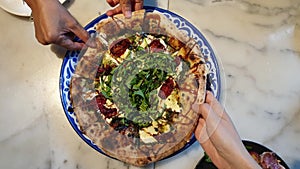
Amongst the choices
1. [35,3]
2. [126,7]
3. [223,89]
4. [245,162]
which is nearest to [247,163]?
[245,162]

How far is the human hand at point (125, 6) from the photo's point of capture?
1022 millimetres

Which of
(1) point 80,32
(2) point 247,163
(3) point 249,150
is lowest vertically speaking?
(3) point 249,150

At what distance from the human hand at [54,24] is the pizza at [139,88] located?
56mm

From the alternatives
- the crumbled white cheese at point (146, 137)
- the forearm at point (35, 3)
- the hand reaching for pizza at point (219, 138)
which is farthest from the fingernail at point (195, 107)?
the forearm at point (35, 3)

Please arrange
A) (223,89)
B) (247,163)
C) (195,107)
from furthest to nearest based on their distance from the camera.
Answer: (223,89), (195,107), (247,163)

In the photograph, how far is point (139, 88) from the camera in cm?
102

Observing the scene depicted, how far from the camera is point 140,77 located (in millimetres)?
1021

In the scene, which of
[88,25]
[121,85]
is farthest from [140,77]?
[88,25]

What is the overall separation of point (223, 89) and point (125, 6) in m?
0.34

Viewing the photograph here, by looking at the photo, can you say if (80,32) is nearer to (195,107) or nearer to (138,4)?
(138,4)

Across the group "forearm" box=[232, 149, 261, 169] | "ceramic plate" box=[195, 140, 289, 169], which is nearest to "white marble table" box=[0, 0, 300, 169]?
"ceramic plate" box=[195, 140, 289, 169]

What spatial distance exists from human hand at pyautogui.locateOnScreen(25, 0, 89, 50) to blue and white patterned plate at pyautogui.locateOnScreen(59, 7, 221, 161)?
49 millimetres

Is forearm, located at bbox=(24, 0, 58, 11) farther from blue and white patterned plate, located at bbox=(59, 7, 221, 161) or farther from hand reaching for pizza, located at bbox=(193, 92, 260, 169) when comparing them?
hand reaching for pizza, located at bbox=(193, 92, 260, 169)

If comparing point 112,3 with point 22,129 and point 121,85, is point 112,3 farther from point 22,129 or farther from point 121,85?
point 22,129
